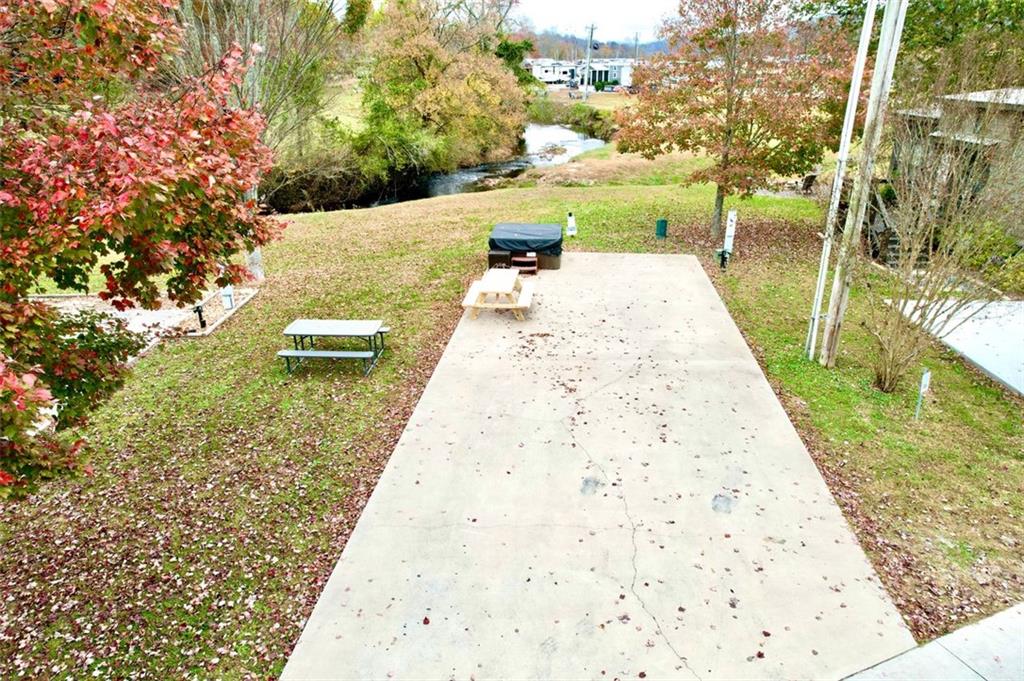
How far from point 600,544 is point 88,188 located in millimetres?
5080

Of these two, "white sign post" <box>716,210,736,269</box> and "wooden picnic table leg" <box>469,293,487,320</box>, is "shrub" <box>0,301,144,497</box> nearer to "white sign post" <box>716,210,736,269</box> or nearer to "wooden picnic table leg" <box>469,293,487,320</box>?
"wooden picnic table leg" <box>469,293,487,320</box>

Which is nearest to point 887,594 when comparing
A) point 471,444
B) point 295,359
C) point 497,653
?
point 497,653

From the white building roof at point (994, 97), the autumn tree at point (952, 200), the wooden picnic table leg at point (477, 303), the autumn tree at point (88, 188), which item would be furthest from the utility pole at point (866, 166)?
the autumn tree at point (88, 188)

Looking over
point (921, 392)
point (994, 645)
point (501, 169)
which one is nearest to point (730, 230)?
point (921, 392)

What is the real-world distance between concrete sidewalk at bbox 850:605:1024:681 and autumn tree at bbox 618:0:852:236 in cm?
1130

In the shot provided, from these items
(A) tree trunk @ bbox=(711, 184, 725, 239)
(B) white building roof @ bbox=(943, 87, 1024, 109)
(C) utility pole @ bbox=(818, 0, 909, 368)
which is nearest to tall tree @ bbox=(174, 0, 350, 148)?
(C) utility pole @ bbox=(818, 0, 909, 368)

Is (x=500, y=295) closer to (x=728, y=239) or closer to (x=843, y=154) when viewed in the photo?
(x=728, y=239)

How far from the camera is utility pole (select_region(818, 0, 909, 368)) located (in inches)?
309

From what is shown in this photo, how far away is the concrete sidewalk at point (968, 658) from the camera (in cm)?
480

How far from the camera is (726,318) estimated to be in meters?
11.7

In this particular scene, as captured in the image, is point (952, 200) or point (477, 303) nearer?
point (952, 200)

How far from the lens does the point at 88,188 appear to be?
3975 mm

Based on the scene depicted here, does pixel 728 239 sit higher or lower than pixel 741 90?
lower

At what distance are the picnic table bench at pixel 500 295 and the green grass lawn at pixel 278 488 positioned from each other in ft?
2.15
